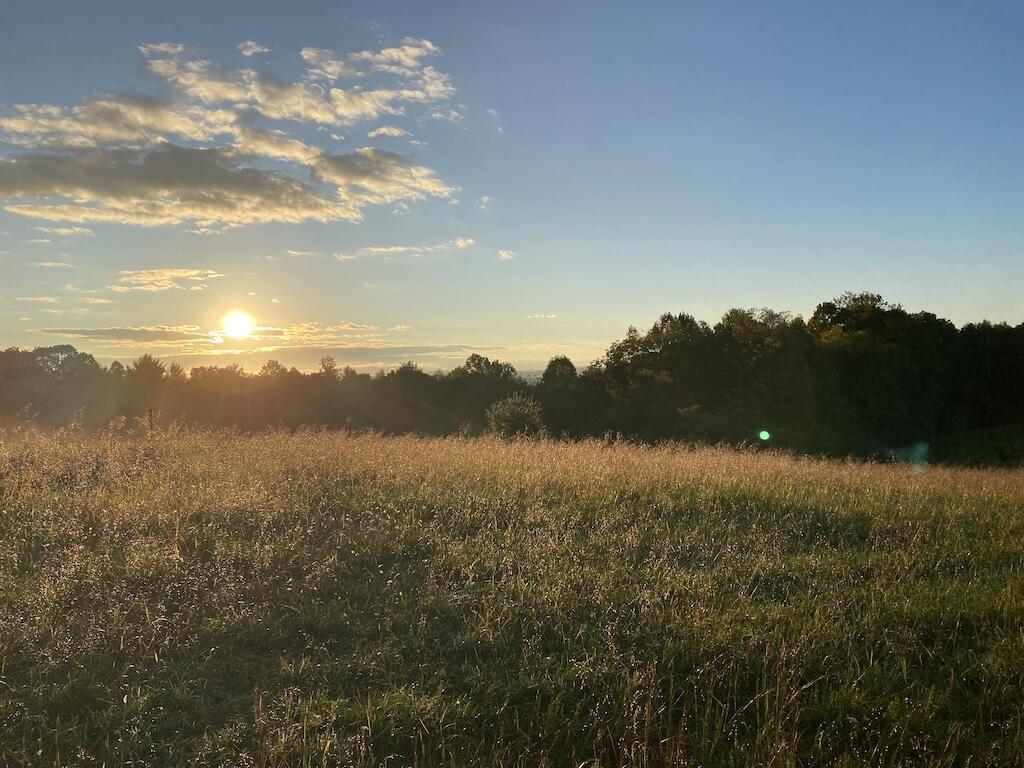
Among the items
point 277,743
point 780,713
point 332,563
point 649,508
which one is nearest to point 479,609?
point 332,563

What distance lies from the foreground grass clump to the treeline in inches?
1144

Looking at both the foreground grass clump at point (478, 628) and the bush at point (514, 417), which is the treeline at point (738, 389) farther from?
the foreground grass clump at point (478, 628)

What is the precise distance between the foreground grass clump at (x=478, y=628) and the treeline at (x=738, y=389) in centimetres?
2906

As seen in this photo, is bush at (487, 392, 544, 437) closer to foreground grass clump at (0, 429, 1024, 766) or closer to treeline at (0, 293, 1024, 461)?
→ treeline at (0, 293, 1024, 461)

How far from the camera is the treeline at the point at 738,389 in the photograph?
40188mm

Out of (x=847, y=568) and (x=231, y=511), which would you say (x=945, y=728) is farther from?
(x=231, y=511)

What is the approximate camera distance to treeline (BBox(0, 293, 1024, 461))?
132 ft

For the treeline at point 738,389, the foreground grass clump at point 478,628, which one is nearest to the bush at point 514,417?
the treeline at point 738,389

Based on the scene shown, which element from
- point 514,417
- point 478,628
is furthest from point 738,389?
point 478,628

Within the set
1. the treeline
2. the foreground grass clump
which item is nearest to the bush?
the treeline

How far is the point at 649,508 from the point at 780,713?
4.25 metres

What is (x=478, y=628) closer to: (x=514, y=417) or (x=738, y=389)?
(x=514, y=417)

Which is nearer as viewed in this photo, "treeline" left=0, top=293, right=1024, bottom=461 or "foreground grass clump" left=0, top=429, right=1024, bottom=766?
"foreground grass clump" left=0, top=429, right=1024, bottom=766

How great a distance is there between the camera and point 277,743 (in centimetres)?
325
